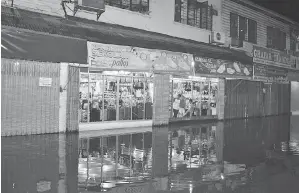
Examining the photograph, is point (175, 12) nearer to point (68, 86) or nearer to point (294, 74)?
point (68, 86)

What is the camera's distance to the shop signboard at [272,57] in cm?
2052

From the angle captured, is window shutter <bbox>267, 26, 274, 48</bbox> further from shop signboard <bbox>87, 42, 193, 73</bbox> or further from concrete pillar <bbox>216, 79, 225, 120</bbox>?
shop signboard <bbox>87, 42, 193, 73</bbox>

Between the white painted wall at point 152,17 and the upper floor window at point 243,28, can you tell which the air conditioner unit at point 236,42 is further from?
the white painted wall at point 152,17

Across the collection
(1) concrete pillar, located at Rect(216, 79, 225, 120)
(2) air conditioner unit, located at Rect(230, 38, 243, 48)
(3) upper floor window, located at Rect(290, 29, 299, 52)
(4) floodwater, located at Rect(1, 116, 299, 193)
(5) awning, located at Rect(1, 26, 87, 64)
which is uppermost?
(3) upper floor window, located at Rect(290, 29, 299, 52)

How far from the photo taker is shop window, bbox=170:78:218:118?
17516mm

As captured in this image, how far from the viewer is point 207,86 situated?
63.0 feet

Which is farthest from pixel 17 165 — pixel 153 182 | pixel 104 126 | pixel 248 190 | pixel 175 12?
pixel 175 12

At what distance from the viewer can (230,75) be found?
60.2 ft

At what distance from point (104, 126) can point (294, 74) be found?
18.0 metres

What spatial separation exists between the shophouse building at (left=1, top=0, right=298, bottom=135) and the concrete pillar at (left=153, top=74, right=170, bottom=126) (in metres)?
0.05

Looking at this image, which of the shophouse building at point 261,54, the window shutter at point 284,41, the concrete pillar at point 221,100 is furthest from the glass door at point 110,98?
the window shutter at point 284,41

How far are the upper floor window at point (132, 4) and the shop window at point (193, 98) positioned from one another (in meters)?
4.29

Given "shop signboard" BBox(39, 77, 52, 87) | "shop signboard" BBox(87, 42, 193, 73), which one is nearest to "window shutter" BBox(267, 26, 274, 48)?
"shop signboard" BBox(87, 42, 193, 73)

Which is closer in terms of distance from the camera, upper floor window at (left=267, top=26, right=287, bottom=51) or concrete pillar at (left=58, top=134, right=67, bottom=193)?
concrete pillar at (left=58, top=134, right=67, bottom=193)
